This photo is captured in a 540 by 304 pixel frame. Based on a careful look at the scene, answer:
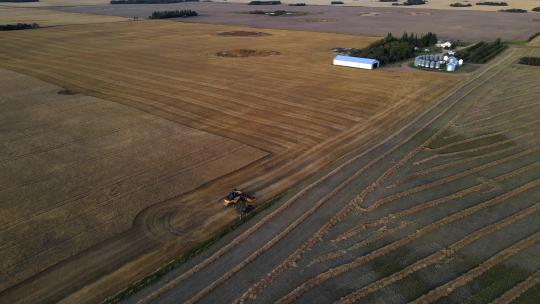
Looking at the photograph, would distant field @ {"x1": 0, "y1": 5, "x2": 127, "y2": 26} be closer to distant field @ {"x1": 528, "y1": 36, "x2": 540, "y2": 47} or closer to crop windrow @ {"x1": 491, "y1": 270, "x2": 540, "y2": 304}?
distant field @ {"x1": 528, "y1": 36, "x2": 540, "y2": 47}

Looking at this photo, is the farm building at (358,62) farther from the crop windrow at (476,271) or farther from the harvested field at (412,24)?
the crop windrow at (476,271)

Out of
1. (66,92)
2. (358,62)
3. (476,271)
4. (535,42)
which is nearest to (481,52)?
(535,42)

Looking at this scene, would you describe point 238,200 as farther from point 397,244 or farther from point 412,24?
point 412,24

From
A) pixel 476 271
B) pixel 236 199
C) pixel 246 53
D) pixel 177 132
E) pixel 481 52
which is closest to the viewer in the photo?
pixel 476 271

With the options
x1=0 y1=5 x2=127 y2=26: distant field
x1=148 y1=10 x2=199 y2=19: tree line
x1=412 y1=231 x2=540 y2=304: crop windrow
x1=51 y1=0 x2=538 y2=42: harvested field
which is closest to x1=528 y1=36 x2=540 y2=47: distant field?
x1=51 y1=0 x2=538 y2=42: harvested field

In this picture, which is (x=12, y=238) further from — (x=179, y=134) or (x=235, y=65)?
(x=235, y=65)
